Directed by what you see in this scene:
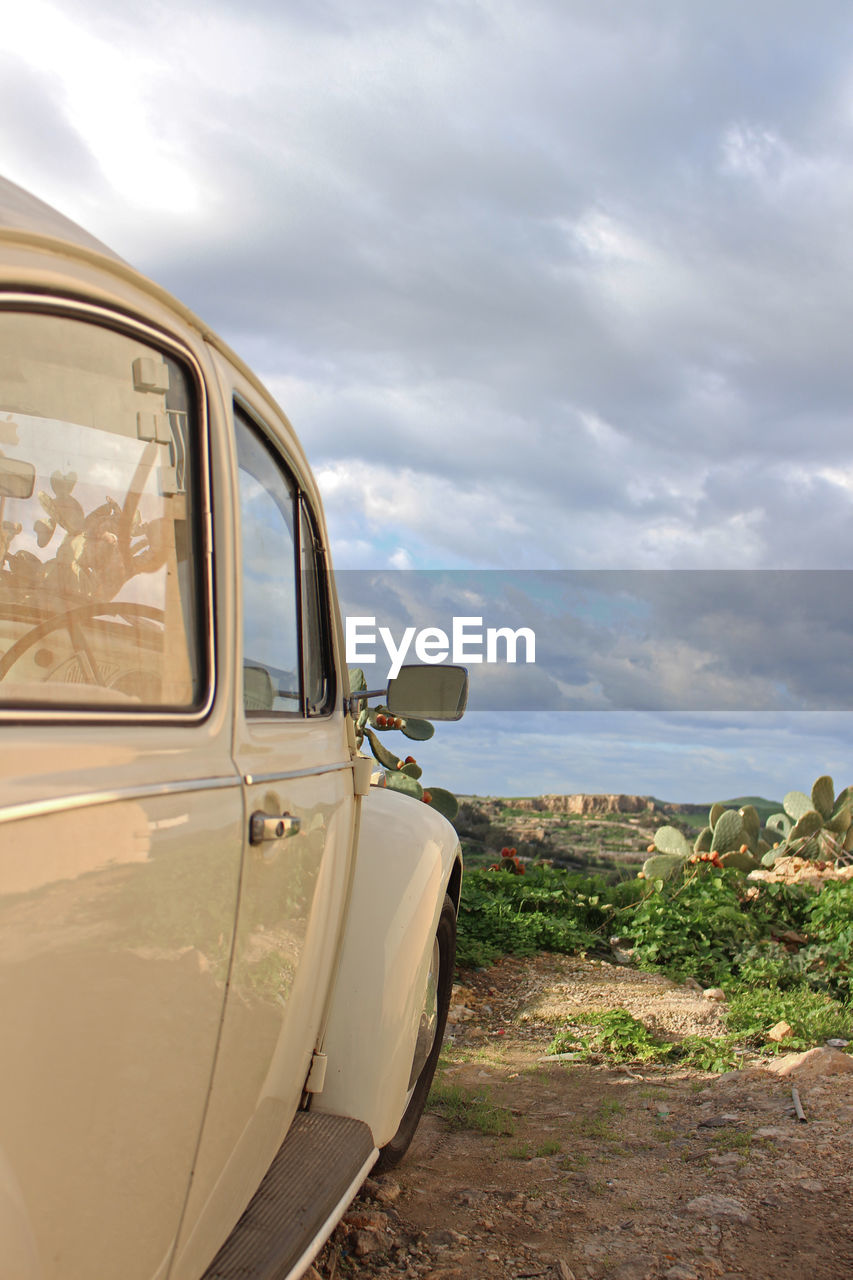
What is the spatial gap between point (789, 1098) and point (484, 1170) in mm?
1534

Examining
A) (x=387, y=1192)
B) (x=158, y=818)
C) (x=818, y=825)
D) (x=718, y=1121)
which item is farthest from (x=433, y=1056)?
(x=818, y=825)

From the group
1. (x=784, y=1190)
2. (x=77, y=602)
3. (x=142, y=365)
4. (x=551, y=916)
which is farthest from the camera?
(x=551, y=916)

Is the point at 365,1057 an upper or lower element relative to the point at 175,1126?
lower

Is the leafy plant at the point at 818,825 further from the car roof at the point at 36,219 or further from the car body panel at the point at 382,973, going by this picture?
the car roof at the point at 36,219

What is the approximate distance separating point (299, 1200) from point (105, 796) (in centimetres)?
139

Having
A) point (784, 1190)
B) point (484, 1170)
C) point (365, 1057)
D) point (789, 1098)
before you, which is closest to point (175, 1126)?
point (365, 1057)

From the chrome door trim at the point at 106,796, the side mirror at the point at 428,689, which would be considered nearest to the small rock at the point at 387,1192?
the side mirror at the point at 428,689

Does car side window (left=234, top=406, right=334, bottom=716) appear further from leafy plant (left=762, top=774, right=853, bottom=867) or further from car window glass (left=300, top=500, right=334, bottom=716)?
leafy plant (left=762, top=774, right=853, bottom=867)

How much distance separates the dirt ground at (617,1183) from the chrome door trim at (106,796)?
188 cm

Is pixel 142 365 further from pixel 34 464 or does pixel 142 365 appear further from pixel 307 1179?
pixel 307 1179

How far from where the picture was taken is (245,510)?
219 centimetres

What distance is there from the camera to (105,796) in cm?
148

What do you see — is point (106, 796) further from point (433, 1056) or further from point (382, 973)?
point (433, 1056)

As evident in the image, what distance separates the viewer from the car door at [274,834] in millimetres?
1920
